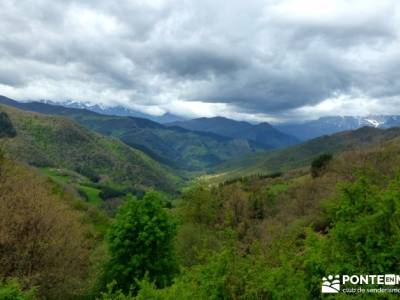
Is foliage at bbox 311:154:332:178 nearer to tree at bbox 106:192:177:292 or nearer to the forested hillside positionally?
the forested hillside

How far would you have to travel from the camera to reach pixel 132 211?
130ft

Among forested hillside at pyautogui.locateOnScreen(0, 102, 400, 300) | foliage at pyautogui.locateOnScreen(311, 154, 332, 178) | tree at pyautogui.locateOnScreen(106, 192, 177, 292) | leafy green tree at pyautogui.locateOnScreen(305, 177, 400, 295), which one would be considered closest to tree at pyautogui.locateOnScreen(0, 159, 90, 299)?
forested hillside at pyautogui.locateOnScreen(0, 102, 400, 300)

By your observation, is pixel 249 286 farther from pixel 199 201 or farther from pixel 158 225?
pixel 199 201

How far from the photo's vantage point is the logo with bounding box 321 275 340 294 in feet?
53.4

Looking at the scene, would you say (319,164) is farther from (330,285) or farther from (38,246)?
(330,285)

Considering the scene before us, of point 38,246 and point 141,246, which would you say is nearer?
point 38,246

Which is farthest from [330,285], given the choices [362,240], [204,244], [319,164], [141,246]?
[319,164]

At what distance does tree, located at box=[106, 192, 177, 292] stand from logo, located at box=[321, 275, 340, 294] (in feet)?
77.9

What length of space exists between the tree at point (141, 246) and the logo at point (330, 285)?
23.8m

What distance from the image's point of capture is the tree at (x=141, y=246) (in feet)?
124

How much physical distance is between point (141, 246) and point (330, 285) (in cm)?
2573

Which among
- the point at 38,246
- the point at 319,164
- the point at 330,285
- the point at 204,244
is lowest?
the point at 38,246

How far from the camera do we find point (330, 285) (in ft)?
54.1

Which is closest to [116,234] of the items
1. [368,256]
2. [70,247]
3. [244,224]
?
[70,247]
